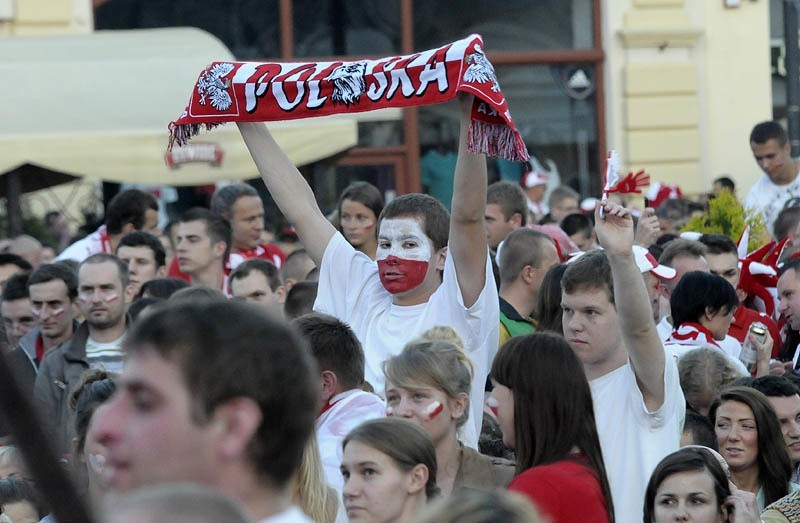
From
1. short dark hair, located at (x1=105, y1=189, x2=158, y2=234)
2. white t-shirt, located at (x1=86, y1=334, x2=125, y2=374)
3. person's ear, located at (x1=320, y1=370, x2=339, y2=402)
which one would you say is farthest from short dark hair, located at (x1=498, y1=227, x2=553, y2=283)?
short dark hair, located at (x1=105, y1=189, x2=158, y2=234)

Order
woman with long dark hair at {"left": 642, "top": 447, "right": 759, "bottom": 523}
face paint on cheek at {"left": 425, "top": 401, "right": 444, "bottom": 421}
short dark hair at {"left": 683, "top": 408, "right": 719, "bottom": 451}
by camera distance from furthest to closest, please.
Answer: short dark hair at {"left": 683, "top": 408, "right": 719, "bottom": 451}, face paint on cheek at {"left": 425, "top": 401, "right": 444, "bottom": 421}, woman with long dark hair at {"left": 642, "top": 447, "right": 759, "bottom": 523}

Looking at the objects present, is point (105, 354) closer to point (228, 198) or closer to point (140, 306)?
point (140, 306)

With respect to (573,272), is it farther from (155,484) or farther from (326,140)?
(326,140)

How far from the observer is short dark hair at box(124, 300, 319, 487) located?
Result: 2.18m

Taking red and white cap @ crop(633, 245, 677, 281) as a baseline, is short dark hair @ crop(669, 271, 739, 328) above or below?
below

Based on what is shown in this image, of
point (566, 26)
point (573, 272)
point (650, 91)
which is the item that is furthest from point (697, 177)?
point (573, 272)

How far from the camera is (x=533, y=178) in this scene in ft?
47.3

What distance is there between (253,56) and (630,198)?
15.1 feet

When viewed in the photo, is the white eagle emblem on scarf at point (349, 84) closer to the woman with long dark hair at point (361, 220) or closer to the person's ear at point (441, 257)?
the person's ear at point (441, 257)

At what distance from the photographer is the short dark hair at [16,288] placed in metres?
8.11

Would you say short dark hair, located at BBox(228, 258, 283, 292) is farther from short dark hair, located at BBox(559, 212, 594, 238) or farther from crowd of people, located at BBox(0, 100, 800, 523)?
short dark hair, located at BBox(559, 212, 594, 238)

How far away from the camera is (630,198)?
13805 millimetres

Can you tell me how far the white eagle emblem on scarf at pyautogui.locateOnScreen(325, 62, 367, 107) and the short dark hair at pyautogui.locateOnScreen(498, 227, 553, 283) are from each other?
4.39ft

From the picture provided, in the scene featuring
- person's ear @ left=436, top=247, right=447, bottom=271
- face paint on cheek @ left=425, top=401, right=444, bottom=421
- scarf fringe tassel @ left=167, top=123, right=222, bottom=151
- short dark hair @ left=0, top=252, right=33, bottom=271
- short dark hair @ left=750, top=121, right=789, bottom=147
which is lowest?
face paint on cheek @ left=425, top=401, right=444, bottom=421
